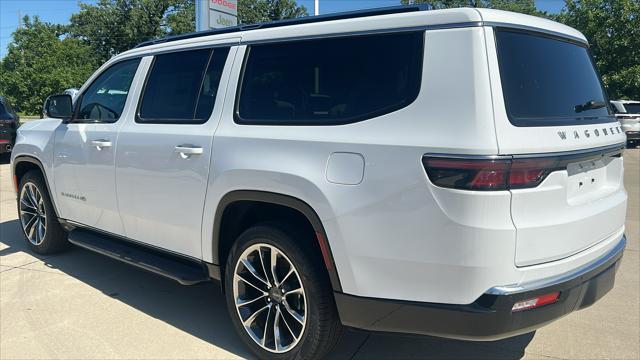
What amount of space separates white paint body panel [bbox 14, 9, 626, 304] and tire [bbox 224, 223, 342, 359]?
25cm

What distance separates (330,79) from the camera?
284cm

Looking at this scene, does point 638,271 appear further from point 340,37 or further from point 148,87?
point 148,87

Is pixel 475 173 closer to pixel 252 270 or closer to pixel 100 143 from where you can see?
pixel 252 270

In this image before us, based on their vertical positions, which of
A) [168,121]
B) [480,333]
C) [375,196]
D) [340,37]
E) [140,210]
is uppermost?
[340,37]

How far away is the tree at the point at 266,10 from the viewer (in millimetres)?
43812

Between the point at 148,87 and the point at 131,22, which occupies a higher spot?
the point at 131,22

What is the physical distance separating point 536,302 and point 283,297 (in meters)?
1.39

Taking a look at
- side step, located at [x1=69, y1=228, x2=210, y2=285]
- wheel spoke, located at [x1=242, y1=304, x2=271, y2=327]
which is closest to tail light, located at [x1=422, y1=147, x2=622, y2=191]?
wheel spoke, located at [x1=242, y1=304, x2=271, y2=327]

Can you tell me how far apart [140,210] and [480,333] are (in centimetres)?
252

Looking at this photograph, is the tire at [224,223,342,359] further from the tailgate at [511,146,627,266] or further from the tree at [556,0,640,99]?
the tree at [556,0,640,99]

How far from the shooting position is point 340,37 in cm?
285

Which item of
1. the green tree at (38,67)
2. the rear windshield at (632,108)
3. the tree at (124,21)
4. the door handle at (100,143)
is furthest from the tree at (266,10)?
the door handle at (100,143)

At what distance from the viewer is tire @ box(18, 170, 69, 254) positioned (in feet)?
16.6

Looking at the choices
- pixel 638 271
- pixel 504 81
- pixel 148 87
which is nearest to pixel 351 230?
pixel 504 81
